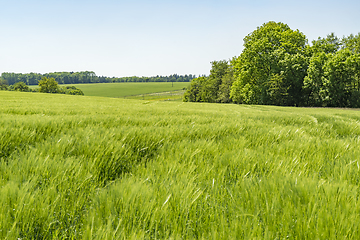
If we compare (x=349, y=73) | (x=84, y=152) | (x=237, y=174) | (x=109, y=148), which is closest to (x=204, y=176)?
(x=237, y=174)

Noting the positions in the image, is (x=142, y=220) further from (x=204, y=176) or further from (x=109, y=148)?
(x=109, y=148)

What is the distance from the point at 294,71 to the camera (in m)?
42.6

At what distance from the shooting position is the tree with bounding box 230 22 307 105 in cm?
4153

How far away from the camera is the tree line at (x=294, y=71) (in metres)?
39.3

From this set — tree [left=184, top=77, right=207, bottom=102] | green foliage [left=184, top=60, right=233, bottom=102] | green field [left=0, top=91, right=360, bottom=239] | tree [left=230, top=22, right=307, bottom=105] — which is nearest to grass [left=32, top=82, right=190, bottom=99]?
tree [left=184, top=77, right=207, bottom=102]

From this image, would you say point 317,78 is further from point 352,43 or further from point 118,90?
point 118,90

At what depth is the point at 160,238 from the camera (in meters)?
0.92

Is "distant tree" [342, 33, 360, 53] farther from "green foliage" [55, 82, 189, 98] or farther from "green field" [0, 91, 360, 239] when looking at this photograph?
"green foliage" [55, 82, 189, 98]

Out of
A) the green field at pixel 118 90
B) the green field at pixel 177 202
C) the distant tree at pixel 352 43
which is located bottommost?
the green field at pixel 177 202

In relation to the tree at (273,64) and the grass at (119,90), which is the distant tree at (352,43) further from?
the grass at (119,90)

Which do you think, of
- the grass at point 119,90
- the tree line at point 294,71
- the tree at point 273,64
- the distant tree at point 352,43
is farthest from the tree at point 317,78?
the grass at point 119,90

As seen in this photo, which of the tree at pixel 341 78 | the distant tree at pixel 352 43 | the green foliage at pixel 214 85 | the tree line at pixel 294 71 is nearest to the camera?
the tree at pixel 341 78

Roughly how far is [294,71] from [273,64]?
15.5 feet

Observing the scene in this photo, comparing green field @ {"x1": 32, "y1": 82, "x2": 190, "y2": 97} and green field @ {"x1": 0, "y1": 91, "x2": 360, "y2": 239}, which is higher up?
green field @ {"x1": 32, "y1": 82, "x2": 190, "y2": 97}
